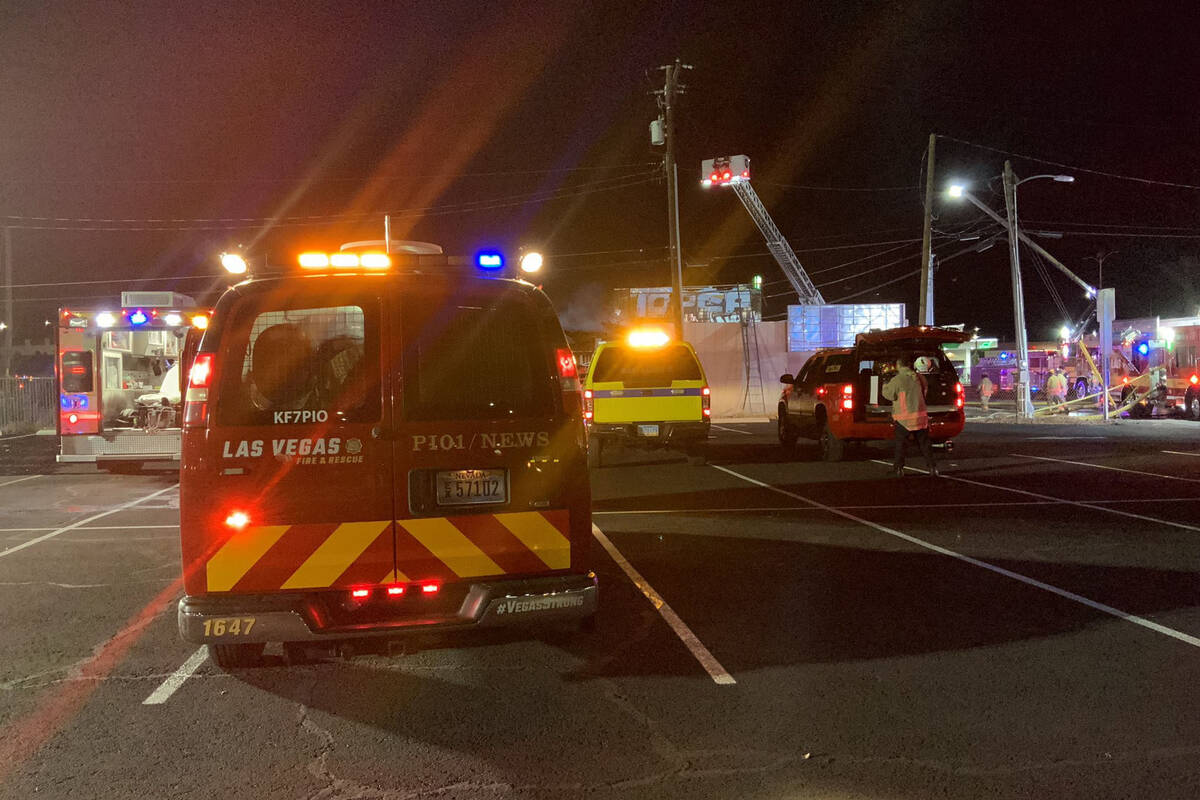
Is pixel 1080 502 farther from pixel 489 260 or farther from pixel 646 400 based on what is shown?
pixel 489 260

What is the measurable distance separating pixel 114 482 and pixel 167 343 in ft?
9.55

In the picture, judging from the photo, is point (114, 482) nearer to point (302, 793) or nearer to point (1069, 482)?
point (302, 793)

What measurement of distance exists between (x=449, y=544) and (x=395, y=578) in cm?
30

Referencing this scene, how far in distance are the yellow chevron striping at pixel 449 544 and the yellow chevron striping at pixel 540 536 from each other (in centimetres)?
20

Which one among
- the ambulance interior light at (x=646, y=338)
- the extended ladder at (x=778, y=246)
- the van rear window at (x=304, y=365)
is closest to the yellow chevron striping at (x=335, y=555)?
the van rear window at (x=304, y=365)

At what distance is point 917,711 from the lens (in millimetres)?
4309

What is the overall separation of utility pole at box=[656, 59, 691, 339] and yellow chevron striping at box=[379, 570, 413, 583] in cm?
2335

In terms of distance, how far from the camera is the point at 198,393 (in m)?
4.29

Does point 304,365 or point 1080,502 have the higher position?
point 304,365

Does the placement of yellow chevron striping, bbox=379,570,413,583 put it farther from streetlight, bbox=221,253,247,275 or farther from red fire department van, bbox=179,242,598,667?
streetlight, bbox=221,253,247,275

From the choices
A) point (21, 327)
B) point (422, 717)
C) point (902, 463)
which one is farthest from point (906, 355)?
point (21, 327)

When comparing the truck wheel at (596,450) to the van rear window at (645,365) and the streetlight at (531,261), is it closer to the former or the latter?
the van rear window at (645,365)

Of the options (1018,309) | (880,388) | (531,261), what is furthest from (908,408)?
(1018,309)

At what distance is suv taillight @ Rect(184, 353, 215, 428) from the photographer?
4.27 metres
